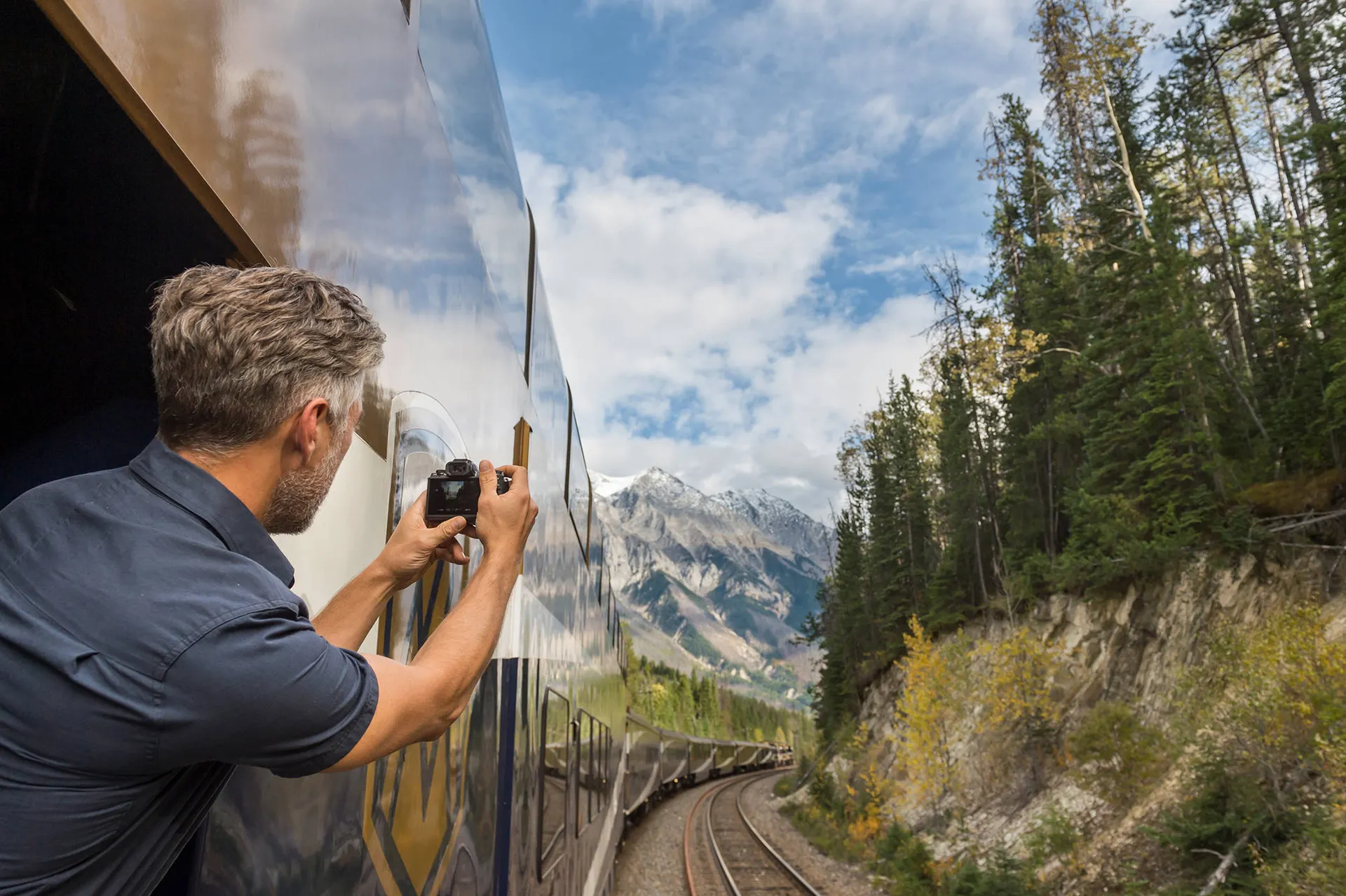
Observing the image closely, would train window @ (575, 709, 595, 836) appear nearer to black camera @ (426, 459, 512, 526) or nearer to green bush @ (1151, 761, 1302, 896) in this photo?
black camera @ (426, 459, 512, 526)

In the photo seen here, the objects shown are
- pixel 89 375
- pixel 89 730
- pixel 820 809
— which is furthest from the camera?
pixel 820 809

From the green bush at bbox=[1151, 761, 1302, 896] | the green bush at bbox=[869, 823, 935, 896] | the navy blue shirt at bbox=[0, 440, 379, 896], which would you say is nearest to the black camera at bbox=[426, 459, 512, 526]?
the navy blue shirt at bbox=[0, 440, 379, 896]

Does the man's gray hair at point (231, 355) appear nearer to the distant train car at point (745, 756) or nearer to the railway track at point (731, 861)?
→ the railway track at point (731, 861)

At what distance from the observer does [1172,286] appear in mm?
19531

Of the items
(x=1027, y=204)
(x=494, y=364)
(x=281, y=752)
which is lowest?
(x=281, y=752)

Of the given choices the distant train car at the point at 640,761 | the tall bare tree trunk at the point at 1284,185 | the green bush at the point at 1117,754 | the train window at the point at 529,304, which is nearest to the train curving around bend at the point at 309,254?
the train window at the point at 529,304

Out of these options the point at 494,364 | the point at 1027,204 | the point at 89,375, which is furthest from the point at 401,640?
the point at 1027,204

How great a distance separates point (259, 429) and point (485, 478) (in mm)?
495

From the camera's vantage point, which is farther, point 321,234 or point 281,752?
point 321,234

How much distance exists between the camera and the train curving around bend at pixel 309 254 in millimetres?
1036

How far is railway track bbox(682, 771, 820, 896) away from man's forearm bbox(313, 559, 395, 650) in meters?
14.7

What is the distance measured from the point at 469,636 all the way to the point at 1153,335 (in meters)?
22.9

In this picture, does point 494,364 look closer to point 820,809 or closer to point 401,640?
point 401,640

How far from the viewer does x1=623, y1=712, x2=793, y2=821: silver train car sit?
1888 centimetres
